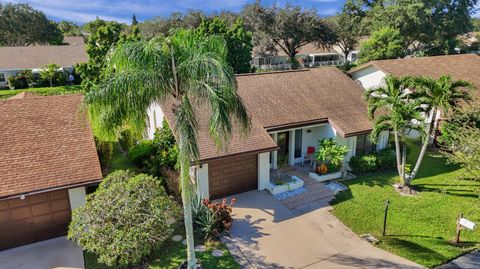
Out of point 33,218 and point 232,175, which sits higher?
point 232,175

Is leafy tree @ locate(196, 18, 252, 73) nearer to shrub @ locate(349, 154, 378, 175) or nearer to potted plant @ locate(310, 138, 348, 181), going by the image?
potted plant @ locate(310, 138, 348, 181)

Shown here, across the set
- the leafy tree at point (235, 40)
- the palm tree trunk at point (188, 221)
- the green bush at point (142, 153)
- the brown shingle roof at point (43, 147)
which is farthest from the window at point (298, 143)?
the leafy tree at point (235, 40)

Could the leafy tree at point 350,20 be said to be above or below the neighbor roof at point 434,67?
above

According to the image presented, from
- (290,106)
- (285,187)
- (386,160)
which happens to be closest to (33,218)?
(285,187)

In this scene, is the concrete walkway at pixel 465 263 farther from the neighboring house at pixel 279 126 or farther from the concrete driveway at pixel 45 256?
the concrete driveway at pixel 45 256

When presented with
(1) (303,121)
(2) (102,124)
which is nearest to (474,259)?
(1) (303,121)

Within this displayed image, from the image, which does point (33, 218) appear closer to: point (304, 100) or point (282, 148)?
point (282, 148)
